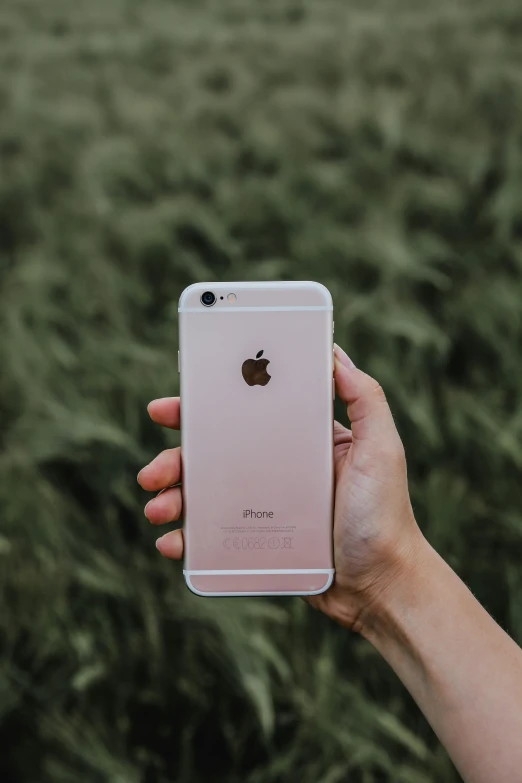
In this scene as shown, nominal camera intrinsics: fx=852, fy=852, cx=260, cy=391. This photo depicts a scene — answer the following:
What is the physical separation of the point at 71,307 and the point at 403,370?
3.11 feet

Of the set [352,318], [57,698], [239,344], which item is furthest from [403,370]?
[57,698]

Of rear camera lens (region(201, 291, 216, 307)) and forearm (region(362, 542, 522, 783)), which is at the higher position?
rear camera lens (region(201, 291, 216, 307))

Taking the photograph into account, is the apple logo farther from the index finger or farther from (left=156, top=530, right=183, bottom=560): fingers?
(left=156, top=530, right=183, bottom=560): fingers

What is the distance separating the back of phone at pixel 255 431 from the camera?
4.46 feet

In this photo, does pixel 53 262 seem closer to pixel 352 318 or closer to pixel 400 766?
pixel 352 318

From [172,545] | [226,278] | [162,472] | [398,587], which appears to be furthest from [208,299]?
[226,278]

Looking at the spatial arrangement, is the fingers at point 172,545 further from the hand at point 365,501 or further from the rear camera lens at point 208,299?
the rear camera lens at point 208,299

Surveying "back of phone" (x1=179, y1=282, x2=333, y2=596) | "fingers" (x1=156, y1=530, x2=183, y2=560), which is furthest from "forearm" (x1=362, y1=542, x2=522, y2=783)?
"fingers" (x1=156, y1=530, x2=183, y2=560)

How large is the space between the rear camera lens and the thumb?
23 cm

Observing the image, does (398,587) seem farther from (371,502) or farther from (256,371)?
(256,371)

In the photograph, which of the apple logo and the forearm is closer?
the forearm

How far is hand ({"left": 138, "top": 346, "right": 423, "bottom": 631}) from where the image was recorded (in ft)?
4.35

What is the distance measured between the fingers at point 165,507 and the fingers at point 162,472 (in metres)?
0.02

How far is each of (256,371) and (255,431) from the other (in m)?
0.10
